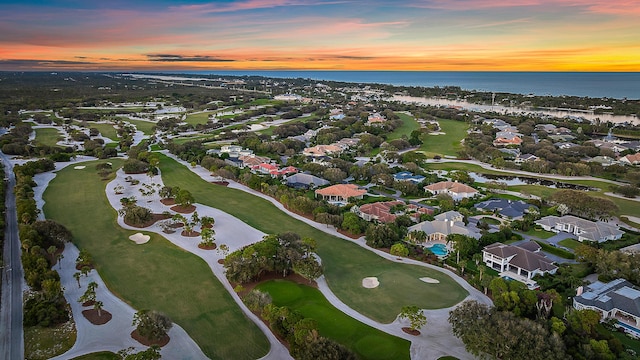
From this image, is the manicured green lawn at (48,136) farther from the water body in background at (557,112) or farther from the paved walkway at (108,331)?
the water body in background at (557,112)

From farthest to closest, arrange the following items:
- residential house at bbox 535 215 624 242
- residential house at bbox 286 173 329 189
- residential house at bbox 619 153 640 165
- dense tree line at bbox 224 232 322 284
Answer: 1. residential house at bbox 619 153 640 165
2. residential house at bbox 286 173 329 189
3. residential house at bbox 535 215 624 242
4. dense tree line at bbox 224 232 322 284

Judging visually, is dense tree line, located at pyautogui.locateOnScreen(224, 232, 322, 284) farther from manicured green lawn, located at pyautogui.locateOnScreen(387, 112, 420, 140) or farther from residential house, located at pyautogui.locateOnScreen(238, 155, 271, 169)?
manicured green lawn, located at pyautogui.locateOnScreen(387, 112, 420, 140)

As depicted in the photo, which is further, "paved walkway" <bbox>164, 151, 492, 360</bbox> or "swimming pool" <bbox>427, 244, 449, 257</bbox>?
"swimming pool" <bbox>427, 244, 449, 257</bbox>

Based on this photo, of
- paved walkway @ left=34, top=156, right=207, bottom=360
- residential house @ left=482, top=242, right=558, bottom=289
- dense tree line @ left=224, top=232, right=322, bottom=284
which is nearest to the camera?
paved walkway @ left=34, top=156, right=207, bottom=360

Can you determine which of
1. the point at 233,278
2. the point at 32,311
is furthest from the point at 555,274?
the point at 32,311

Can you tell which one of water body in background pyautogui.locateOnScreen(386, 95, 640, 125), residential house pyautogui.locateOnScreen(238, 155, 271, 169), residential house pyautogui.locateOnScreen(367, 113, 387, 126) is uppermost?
water body in background pyautogui.locateOnScreen(386, 95, 640, 125)

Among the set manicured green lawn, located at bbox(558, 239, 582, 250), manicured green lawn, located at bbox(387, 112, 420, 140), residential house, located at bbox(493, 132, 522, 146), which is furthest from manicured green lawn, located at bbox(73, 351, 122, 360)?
residential house, located at bbox(493, 132, 522, 146)
